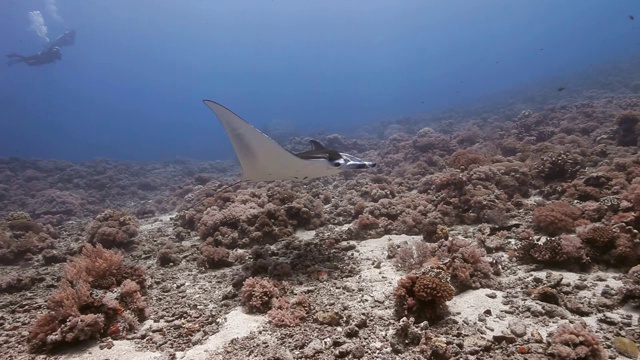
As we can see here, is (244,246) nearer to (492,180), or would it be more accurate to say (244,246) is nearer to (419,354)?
(419,354)

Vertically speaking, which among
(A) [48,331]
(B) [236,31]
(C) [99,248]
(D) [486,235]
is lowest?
(D) [486,235]

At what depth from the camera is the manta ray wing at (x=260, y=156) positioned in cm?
501

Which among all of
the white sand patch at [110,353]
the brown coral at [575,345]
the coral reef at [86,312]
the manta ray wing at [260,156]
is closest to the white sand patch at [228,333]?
the white sand patch at [110,353]

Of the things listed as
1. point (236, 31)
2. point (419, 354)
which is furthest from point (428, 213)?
point (236, 31)

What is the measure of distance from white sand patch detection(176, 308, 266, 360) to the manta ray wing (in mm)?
2424

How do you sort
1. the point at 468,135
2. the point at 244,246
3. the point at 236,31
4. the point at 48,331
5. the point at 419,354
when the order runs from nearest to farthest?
the point at 419,354
the point at 48,331
the point at 244,246
the point at 468,135
the point at 236,31

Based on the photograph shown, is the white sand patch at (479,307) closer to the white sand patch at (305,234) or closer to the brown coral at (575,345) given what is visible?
the brown coral at (575,345)

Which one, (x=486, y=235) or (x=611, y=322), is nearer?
(x=611, y=322)

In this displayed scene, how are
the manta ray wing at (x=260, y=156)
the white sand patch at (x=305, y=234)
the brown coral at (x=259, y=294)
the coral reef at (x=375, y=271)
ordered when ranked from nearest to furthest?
the coral reef at (x=375, y=271), the brown coral at (x=259, y=294), the manta ray wing at (x=260, y=156), the white sand patch at (x=305, y=234)

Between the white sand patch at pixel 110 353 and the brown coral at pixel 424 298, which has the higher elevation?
the white sand patch at pixel 110 353

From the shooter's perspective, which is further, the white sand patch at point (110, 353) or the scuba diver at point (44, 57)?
the scuba diver at point (44, 57)

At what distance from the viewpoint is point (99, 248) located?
5.57 meters

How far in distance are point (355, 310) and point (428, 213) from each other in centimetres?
392

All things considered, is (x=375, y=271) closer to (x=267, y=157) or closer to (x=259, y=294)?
(x=259, y=294)
